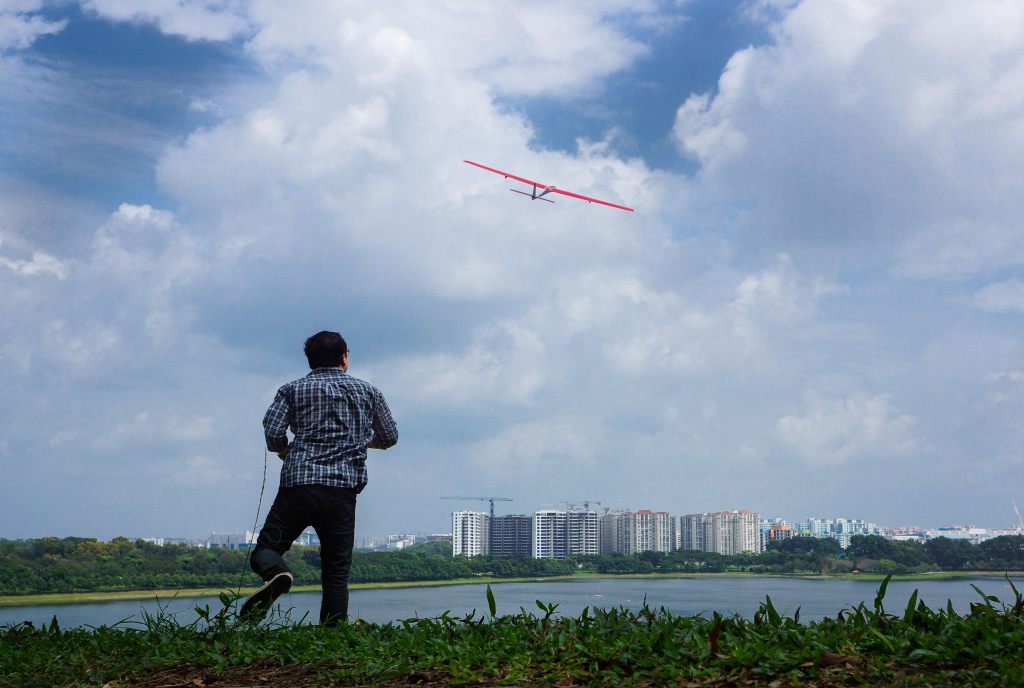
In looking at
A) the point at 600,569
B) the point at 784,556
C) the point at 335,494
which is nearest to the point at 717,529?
the point at 784,556

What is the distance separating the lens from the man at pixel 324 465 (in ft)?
15.1

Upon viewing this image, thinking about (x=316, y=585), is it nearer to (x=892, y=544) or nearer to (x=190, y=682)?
(x=190, y=682)

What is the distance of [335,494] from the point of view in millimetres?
4645

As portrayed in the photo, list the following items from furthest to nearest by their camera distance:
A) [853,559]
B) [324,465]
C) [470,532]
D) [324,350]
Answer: [470,532] → [853,559] → [324,350] → [324,465]

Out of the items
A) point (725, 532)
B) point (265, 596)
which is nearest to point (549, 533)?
point (725, 532)

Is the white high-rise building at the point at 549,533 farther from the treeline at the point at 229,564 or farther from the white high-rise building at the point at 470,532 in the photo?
the treeline at the point at 229,564

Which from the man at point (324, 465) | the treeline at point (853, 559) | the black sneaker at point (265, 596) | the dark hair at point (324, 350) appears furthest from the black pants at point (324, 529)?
the treeline at point (853, 559)

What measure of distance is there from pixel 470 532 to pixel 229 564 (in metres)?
107

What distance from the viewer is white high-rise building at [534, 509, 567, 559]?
375 feet

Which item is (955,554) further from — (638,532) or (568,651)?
(638,532)

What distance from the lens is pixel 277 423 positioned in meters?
4.75

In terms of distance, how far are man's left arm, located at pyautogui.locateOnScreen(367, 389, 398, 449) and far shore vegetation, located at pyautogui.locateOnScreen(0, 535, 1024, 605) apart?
2.80 ft

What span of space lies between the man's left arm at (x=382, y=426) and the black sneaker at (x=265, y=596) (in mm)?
907

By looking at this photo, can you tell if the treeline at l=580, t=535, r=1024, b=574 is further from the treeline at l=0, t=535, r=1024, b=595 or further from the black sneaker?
the black sneaker
